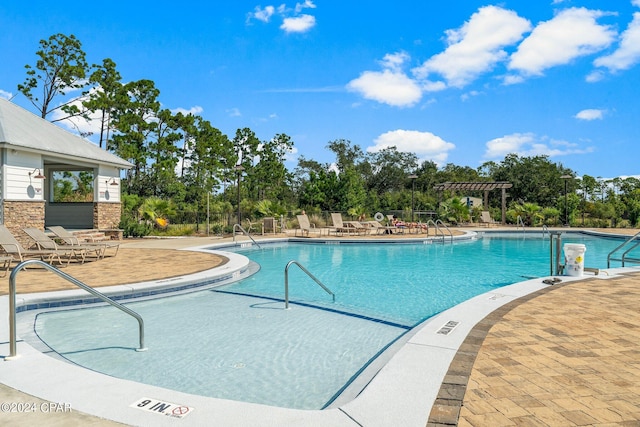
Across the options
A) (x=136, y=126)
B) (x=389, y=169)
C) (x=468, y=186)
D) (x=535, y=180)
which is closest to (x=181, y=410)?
(x=468, y=186)

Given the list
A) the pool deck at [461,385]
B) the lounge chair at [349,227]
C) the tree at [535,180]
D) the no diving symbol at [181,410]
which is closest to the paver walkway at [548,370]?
the pool deck at [461,385]

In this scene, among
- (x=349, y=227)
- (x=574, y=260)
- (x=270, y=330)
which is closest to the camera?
(x=270, y=330)

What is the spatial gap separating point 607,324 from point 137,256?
10.5 metres

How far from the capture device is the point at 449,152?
4556 centimetres

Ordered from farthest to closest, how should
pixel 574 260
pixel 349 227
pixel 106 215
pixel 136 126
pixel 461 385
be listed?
pixel 136 126
pixel 349 227
pixel 106 215
pixel 574 260
pixel 461 385

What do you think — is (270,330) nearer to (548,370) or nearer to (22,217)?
(548,370)

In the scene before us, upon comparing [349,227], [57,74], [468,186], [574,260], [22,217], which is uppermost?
→ [57,74]

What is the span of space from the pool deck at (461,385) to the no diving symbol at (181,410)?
0.20 ft

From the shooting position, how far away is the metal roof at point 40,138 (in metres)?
13.6

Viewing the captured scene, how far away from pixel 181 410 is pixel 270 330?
9.12ft

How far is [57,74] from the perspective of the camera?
1118 inches

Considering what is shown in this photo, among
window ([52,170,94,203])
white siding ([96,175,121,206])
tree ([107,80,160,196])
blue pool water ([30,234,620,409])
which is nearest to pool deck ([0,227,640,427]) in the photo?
blue pool water ([30,234,620,409])

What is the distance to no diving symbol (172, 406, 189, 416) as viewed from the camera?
106 inches

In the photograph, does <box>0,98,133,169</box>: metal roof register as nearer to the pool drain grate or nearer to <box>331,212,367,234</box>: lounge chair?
<box>331,212,367,234</box>: lounge chair
